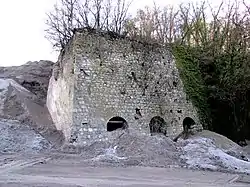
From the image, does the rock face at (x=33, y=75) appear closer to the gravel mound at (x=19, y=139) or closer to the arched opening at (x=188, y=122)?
the gravel mound at (x=19, y=139)

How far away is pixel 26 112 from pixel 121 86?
6192 mm

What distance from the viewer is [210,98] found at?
2433 cm

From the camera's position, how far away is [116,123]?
2127cm

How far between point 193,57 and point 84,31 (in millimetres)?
8307

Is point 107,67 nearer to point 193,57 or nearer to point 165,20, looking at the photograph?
point 193,57

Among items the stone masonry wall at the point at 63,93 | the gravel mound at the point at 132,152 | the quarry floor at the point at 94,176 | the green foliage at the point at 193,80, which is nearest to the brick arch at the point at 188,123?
the green foliage at the point at 193,80

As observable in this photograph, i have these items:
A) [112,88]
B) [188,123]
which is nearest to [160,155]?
[112,88]

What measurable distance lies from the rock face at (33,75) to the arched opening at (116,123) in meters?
6.83

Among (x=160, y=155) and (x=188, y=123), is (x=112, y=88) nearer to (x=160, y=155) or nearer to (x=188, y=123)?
(x=188, y=123)

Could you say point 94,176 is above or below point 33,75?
below

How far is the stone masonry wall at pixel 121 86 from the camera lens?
63.5ft

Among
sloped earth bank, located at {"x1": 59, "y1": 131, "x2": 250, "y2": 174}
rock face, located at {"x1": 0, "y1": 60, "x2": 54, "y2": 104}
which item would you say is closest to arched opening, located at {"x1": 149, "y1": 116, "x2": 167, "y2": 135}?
sloped earth bank, located at {"x1": 59, "y1": 131, "x2": 250, "y2": 174}

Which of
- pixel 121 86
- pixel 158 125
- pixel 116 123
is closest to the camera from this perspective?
pixel 121 86

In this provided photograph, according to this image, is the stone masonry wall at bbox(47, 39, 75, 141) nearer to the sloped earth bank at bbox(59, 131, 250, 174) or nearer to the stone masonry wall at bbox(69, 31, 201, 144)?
the stone masonry wall at bbox(69, 31, 201, 144)
